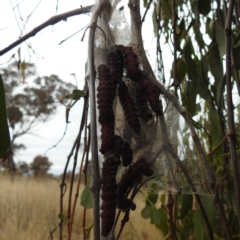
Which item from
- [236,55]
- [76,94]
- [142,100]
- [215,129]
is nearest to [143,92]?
[142,100]

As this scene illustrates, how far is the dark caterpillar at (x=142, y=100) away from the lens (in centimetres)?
47

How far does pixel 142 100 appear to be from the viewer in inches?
18.6

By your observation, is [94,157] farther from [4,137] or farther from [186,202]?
[186,202]

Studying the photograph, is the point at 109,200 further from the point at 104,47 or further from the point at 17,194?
the point at 17,194

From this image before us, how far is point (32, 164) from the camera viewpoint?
20.8ft

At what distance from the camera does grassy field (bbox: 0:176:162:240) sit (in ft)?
6.79

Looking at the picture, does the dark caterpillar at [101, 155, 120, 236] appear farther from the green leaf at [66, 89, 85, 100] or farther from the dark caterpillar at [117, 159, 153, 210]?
the green leaf at [66, 89, 85, 100]

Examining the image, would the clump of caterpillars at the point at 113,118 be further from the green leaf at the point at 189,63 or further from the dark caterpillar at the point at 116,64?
the green leaf at the point at 189,63

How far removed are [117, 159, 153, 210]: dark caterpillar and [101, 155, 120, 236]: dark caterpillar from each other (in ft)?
0.14

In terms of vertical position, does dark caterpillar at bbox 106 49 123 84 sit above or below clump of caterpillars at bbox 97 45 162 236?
above

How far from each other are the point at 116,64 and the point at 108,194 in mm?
157

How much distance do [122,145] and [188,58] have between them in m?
0.70

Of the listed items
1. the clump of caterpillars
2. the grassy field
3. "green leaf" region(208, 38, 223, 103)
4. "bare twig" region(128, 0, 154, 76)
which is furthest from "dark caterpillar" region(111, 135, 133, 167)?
the grassy field

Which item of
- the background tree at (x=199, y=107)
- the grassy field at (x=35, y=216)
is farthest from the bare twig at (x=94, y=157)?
the grassy field at (x=35, y=216)
